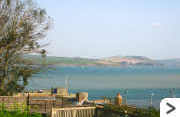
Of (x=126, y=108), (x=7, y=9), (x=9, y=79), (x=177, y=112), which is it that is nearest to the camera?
(x=177, y=112)

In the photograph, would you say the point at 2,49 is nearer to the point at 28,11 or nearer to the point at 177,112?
the point at 28,11

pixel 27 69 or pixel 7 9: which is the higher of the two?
pixel 7 9

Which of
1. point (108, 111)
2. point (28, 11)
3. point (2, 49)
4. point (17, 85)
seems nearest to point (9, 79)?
point (17, 85)

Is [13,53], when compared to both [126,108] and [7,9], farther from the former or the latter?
[126,108]

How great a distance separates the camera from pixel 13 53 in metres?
20.8

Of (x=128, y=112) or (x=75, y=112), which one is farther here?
(x=75, y=112)

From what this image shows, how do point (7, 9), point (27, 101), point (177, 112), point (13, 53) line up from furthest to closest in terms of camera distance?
1. point (13, 53)
2. point (7, 9)
3. point (27, 101)
4. point (177, 112)

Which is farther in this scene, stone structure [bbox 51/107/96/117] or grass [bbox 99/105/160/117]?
stone structure [bbox 51/107/96/117]

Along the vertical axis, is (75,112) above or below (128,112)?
below

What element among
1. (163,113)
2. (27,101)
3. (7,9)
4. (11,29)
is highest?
(7,9)

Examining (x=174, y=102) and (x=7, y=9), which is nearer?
(x=174, y=102)

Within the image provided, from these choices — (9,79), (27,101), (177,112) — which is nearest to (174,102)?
(177,112)

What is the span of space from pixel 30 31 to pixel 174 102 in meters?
19.4

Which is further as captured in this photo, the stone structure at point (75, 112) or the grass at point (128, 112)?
the stone structure at point (75, 112)
